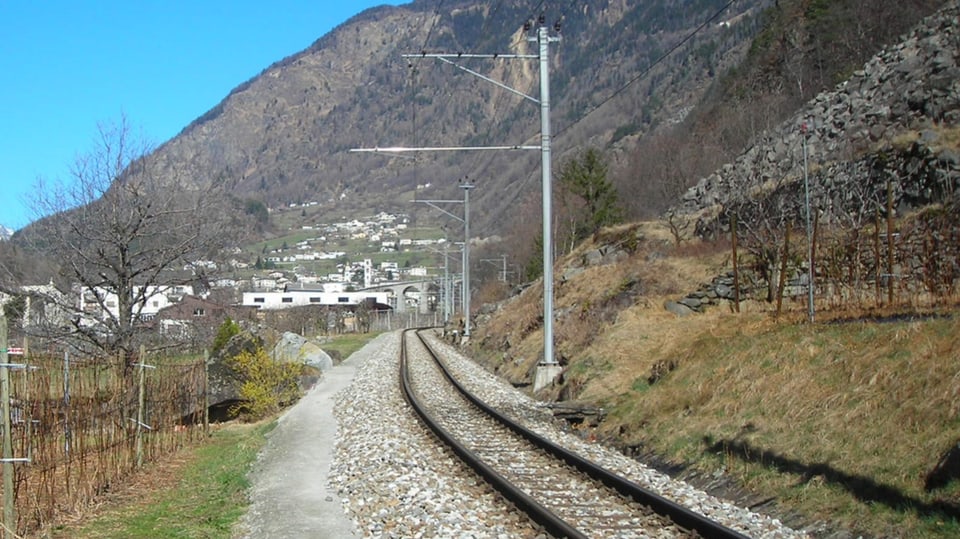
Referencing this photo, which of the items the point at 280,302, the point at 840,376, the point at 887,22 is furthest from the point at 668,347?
the point at 280,302

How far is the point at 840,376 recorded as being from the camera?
12.5 metres

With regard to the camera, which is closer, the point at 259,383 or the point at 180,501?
the point at 180,501

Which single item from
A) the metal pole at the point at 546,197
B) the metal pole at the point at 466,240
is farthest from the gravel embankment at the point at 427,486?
the metal pole at the point at 466,240

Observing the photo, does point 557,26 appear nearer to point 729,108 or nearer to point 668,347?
point 668,347

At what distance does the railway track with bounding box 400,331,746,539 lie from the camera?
9.12 m

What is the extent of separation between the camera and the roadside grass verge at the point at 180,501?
9844 millimetres

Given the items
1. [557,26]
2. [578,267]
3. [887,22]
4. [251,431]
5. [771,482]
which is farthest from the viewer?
[887,22]

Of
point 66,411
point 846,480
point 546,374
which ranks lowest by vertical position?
point 846,480

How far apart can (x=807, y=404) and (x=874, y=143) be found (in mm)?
21055

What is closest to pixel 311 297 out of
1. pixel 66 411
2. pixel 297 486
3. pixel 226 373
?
pixel 226 373

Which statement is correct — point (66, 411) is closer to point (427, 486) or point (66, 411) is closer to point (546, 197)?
point (427, 486)

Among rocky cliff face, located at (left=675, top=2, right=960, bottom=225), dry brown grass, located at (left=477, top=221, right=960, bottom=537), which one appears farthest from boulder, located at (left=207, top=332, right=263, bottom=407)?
rocky cliff face, located at (left=675, top=2, right=960, bottom=225)

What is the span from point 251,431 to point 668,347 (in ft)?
29.6

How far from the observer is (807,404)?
1229 cm
